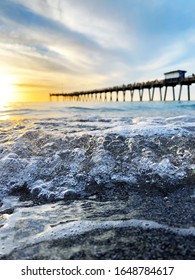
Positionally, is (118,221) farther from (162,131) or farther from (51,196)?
(162,131)

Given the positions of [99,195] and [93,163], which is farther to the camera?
[93,163]

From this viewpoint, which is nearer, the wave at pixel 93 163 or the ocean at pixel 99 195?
the ocean at pixel 99 195

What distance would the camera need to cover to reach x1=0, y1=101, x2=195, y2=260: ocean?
245 centimetres

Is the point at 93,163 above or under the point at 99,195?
above

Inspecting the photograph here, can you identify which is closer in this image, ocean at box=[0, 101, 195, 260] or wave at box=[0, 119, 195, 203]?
ocean at box=[0, 101, 195, 260]

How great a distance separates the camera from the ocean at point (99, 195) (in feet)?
8.05

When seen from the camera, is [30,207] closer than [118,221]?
No

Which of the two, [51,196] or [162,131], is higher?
[162,131]

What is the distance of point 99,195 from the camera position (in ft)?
12.2

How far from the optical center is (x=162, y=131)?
6.25 meters
